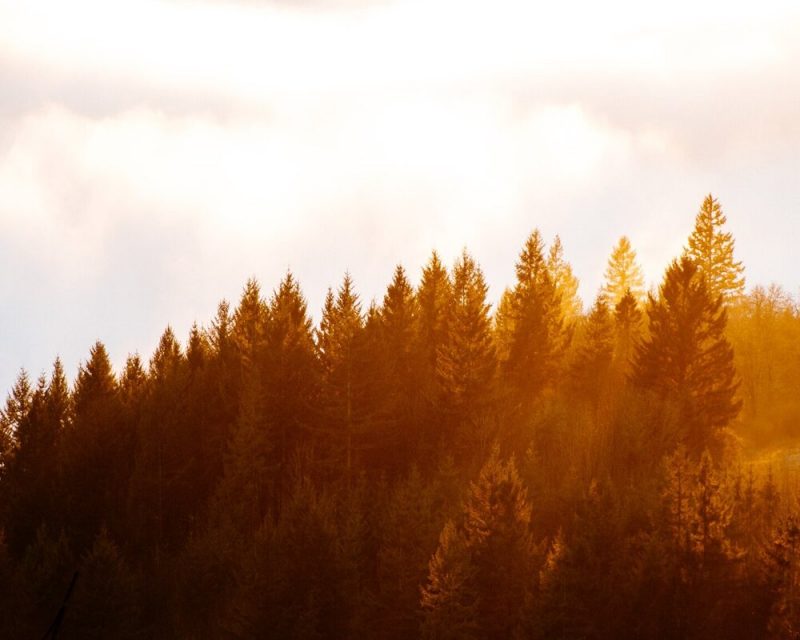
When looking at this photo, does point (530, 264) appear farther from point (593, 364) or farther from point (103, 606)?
point (103, 606)

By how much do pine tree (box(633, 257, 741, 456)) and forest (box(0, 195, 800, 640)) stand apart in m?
0.20

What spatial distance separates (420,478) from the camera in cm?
5962

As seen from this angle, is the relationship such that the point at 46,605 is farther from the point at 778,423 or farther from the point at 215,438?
the point at 778,423

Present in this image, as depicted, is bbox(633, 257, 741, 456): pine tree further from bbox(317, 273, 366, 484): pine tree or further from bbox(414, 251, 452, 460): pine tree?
bbox(317, 273, 366, 484): pine tree

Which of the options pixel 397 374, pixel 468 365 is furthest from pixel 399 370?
pixel 468 365

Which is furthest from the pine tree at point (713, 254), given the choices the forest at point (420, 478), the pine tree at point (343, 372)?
the pine tree at point (343, 372)

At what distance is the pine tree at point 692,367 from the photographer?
65625 mm

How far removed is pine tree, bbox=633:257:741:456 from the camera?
215 feet

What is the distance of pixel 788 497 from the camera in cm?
6525

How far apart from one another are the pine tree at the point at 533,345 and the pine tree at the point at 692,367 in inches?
339

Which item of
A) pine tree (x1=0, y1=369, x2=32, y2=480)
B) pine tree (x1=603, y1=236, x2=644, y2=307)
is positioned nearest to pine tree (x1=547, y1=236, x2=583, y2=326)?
pine tree (x1=603, y1=236, x2=644, y2=307)

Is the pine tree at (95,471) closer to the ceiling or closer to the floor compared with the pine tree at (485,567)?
closer to the ceiling

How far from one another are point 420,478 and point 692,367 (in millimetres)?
21534

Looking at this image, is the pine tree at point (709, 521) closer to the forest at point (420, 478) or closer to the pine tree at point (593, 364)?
the forest at point (420, 478)
